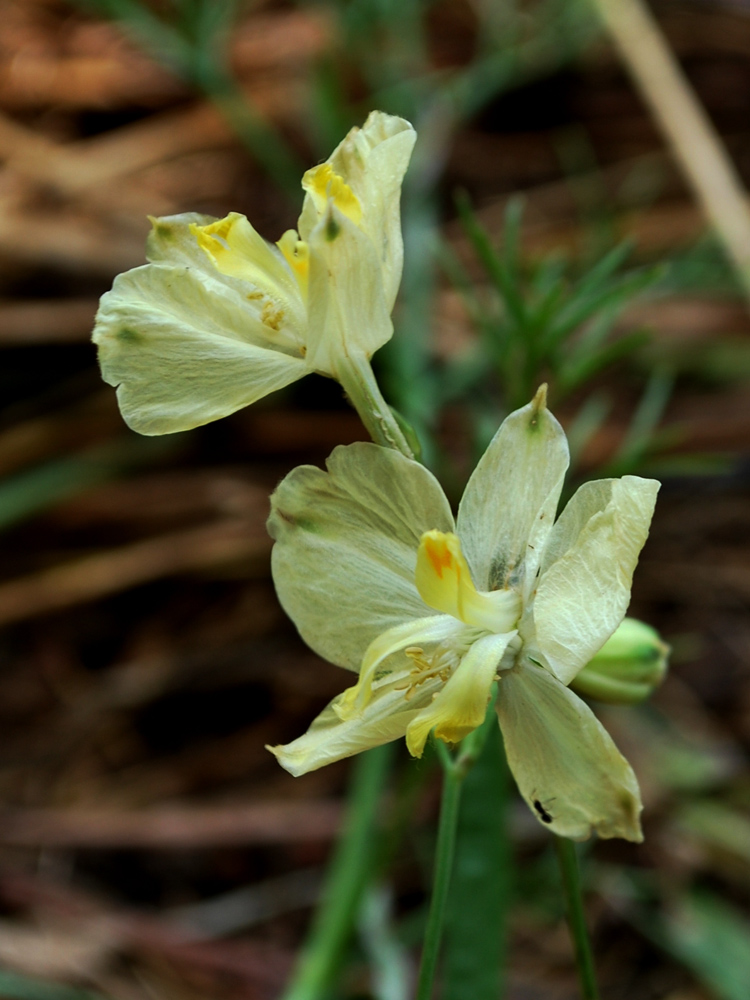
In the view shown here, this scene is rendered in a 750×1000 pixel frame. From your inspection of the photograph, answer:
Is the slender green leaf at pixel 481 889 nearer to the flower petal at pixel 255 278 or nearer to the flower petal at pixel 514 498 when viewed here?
the flower petal at pixel 514 498

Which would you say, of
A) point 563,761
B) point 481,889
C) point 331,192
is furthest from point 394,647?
point 481,889

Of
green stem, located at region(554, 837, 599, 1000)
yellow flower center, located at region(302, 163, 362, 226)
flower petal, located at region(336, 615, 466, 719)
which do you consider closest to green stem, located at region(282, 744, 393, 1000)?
green stem, located at region(554, 837, 599, 1000)

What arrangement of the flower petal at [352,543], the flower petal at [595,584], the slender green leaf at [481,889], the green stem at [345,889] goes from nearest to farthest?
the flower petal at [595,584] < the flower petal at [352,543] < the slender green leaf at [481,889] < the green stem at [345,889]

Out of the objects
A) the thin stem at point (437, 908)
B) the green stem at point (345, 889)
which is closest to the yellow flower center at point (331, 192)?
the thin stem at point (437, 908)

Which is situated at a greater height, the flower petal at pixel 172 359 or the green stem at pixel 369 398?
the flower petal at pixel 172 359

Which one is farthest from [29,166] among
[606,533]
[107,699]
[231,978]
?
[606,533]

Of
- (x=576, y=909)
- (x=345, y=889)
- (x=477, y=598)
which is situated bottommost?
(x=345, y=889)

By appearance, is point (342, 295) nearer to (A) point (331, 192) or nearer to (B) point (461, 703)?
(A) point (331, 192)
